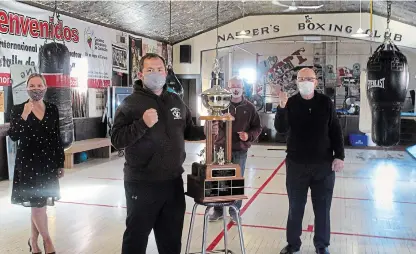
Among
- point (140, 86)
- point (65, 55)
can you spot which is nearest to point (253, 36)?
point (65, 55)

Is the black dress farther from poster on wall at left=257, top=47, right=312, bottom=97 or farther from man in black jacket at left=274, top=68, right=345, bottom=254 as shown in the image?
poster on wall at left=257, top=47, right=312, bottom=97

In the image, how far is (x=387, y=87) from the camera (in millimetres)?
5141

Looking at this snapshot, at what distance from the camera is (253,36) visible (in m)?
13.7

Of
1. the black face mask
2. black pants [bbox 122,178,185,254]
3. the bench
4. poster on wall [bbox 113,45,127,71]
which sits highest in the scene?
poster on wall [bbox 113,45,127,71]

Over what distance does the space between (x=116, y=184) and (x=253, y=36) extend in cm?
774

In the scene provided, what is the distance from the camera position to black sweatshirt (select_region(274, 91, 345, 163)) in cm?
382

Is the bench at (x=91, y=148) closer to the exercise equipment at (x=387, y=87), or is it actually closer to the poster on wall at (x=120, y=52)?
the poster on wall at (x=120, y=52)

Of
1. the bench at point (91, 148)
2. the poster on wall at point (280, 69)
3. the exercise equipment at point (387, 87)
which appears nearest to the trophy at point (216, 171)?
the exercise equipment at point (387, 87)

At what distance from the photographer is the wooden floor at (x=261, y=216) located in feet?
14.3

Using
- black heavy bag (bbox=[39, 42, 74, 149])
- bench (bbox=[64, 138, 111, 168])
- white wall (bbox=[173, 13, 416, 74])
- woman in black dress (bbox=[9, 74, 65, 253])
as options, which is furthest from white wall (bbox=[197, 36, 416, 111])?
woman in black dress (bbox=[9, 74, 65, 253])

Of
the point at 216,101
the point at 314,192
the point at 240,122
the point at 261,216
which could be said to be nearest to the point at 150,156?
the point at 216,101

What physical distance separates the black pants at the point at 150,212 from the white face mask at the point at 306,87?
1.40 metres

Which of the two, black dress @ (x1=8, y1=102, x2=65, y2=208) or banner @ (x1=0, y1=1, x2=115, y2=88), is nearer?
black dress @ (x1=8, y1=102, x2=65, y2=208)

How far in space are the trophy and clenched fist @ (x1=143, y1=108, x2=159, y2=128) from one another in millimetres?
512
